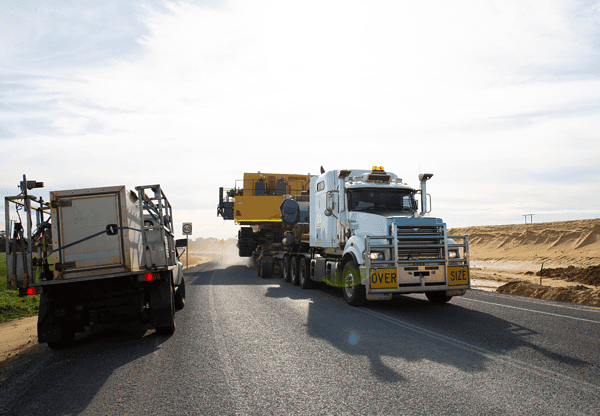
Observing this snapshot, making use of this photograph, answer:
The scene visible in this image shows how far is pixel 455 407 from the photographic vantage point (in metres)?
4.22

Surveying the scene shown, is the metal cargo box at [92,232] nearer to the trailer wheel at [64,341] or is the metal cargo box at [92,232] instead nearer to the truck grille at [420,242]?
the trailer wheel at [64,341]

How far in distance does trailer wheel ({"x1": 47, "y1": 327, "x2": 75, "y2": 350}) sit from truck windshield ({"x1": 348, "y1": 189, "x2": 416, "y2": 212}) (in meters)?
7.31

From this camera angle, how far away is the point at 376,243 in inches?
404

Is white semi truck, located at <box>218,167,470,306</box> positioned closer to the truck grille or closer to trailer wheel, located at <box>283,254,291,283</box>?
the truck grille

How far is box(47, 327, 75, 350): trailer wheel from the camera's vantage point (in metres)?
6.97

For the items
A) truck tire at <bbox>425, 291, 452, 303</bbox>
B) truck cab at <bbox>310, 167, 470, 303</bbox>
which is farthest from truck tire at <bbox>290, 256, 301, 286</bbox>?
truck tire at <bbox>425, 291, 452, 303</bbox>

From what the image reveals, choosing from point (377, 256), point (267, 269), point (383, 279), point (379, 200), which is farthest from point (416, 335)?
point (267, 269)

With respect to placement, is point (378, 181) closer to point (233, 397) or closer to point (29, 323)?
point (233, 397)

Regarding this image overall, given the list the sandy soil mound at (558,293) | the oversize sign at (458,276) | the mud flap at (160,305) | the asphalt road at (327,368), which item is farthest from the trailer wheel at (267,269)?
the mud flap at (160,305)

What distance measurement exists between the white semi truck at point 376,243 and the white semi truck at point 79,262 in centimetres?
498

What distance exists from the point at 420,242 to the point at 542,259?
28055mm

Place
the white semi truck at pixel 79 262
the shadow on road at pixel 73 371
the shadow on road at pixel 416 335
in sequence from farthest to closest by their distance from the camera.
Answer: the white semi truck at pixel 79 262 < the shadow on road at pixel 416 335 < the shadow on road at pixel 73 371

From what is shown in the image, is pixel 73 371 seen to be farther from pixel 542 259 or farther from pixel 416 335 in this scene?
pixel 542 259

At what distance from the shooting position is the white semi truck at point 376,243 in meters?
9.98
